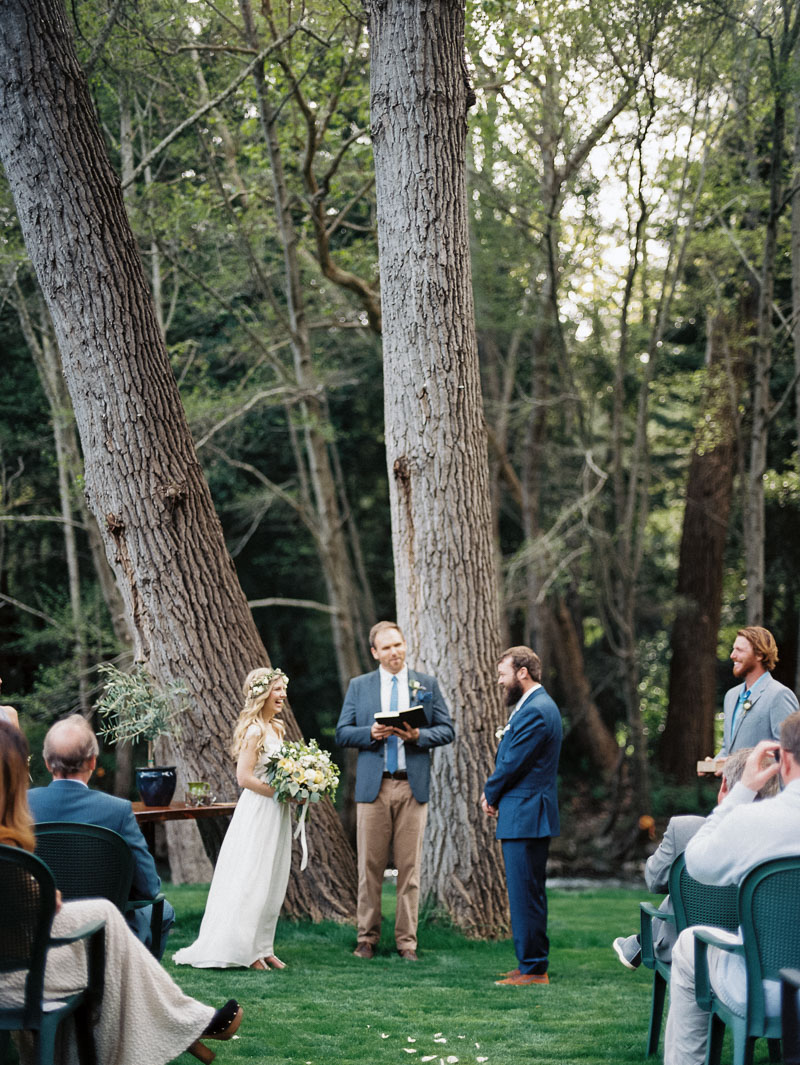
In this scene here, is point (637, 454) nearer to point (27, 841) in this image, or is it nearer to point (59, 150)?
point (59, 150)

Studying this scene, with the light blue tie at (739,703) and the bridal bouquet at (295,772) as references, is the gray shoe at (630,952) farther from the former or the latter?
the bridal bouquet at (295,772)

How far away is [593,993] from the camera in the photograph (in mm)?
5926

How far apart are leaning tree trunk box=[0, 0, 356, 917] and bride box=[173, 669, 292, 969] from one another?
0.99 meters

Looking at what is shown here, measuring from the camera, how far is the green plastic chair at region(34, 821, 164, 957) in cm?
374

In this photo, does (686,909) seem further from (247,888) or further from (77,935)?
(247,888)

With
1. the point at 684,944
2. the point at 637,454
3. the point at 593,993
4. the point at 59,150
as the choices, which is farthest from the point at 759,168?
the point at 684,944

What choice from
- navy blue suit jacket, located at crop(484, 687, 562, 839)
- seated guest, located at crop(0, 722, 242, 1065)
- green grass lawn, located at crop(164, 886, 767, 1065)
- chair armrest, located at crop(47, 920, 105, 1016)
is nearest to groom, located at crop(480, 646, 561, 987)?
navy blue suit jacket, located at crop(484, 687, 562, 839)

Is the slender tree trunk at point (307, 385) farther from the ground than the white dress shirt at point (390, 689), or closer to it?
farther from the ground

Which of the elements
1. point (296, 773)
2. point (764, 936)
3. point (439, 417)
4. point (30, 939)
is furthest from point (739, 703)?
point (30, 939)

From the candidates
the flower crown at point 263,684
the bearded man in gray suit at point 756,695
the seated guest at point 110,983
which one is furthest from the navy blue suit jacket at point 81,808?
the bearded man in gray suit at point 756,695

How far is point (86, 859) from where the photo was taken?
3824 mm

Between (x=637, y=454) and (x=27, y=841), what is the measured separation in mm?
12645

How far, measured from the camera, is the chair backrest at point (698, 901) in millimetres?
3982

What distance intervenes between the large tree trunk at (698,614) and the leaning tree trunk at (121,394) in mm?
11730
